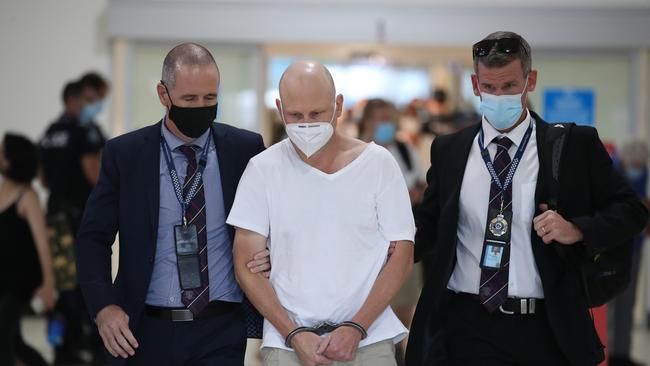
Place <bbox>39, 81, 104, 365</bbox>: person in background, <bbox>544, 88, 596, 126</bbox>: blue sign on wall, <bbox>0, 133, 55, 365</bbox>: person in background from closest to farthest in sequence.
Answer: <bbox>0, 133, 55, 365</bbox>: person in background < <bbox>39, 81, 104, 365</bbox>: person in background < <bbox>544, 88, 596, 126</bbox>: blue sign on wall

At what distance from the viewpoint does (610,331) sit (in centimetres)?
759

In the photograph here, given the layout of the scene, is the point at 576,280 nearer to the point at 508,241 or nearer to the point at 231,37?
the point at 508,241

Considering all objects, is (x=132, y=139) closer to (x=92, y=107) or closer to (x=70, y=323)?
(x=92, y=107)

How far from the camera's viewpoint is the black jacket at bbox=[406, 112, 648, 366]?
3354mm

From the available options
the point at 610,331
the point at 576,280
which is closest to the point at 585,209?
the point at 576,280

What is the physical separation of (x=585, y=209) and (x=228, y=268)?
124 centimetres

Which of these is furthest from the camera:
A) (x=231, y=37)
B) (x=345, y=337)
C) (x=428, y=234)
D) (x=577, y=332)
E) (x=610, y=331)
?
(x=231, y=37)

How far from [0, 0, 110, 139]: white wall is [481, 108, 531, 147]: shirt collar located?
23.6 feet

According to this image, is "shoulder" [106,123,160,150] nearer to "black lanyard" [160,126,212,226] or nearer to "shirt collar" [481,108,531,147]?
"black lanyard" [160,126,212,226]

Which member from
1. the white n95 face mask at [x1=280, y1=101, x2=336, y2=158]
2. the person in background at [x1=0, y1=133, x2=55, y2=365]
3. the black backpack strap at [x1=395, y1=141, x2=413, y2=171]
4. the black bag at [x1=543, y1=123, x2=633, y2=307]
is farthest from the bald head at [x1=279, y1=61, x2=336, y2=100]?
the black backpack strap at [x1=395, y1=141, x2=413, y2=171]

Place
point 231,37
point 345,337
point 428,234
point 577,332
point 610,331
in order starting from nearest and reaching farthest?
point 345,337, point 577,332, point 428,234, point 610,331, point 231,37

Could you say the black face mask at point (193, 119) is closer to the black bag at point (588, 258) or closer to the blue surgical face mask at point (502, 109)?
the blue surgical face mask at point (502, 109)

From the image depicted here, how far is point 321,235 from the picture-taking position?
10.7ft

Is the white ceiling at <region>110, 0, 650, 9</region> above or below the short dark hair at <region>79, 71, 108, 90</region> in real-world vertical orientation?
above
